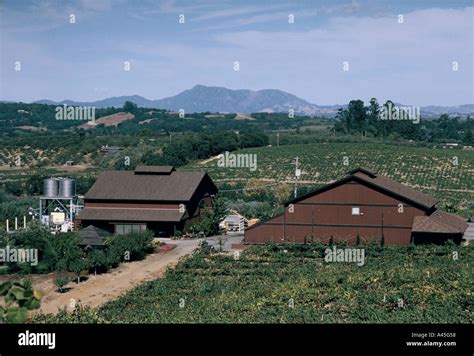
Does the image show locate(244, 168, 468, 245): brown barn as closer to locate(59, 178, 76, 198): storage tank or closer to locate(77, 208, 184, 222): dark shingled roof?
locate(77, 208, 184, 222): dark shingled roof

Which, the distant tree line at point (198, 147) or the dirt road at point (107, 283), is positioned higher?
the distant tree line at point (198, 147)

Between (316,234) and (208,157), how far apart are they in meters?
42.0

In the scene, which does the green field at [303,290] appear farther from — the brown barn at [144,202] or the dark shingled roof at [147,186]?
the dark shingled roof at [147,186]

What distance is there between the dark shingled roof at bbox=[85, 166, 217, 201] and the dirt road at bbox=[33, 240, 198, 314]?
5844mm

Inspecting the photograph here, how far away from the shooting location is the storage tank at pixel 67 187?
127ft

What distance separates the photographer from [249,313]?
18500mm

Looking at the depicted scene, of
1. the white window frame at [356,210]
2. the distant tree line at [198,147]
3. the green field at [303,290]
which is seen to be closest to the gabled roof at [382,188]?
the white window frame at [356,210]

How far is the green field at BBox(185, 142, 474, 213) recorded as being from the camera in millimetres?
61344

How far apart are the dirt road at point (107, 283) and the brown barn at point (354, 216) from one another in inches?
219

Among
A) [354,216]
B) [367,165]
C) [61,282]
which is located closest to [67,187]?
[61,282]

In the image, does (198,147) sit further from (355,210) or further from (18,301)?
(18,301)

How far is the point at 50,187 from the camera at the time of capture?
127ft

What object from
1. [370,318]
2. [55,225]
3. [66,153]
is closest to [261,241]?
[55,225]
